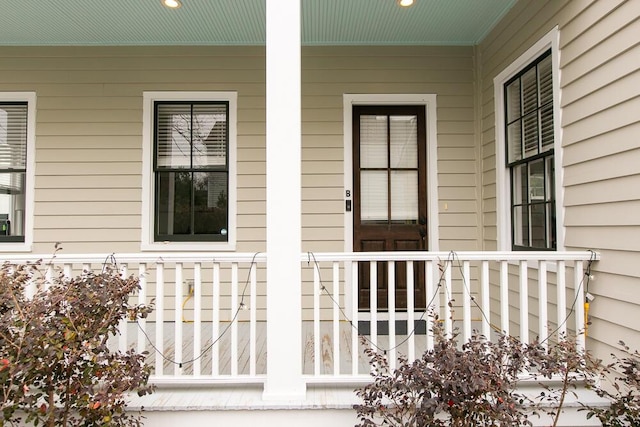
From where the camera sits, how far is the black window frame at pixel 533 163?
3092 millimetres

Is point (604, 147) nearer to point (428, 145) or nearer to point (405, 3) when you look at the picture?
point (428, 145)

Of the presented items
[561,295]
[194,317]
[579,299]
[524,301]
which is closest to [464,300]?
[524,301]

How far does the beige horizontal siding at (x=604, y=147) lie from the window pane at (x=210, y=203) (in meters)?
3.05

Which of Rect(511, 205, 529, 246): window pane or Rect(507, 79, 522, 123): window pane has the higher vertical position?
Rect(507, 79, 522, 123): window pane

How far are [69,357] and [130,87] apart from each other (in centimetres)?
315

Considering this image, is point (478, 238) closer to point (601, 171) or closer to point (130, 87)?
point (601, 171)

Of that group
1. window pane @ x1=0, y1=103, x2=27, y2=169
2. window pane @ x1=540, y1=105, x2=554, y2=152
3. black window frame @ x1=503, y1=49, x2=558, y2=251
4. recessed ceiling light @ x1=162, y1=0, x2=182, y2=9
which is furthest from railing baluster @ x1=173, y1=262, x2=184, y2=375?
window pane @ x1=0, y1=103, x2=27, y2=169

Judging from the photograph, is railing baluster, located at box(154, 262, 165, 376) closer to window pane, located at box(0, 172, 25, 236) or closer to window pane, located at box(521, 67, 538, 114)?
window pane, located at box(0, 172, 25, 236)

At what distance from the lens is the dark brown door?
4.17 metres

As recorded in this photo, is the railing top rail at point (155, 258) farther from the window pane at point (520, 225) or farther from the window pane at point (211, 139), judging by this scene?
the window pane at point (520, 225)

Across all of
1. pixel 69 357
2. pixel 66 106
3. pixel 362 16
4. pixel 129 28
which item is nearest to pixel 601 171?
pixel 362 16

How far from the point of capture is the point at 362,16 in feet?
12.2

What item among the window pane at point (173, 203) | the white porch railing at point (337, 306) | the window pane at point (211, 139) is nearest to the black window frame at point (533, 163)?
the white porch railing at point (337, 306)

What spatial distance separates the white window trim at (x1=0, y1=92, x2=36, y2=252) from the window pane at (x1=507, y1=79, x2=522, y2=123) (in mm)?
4668
